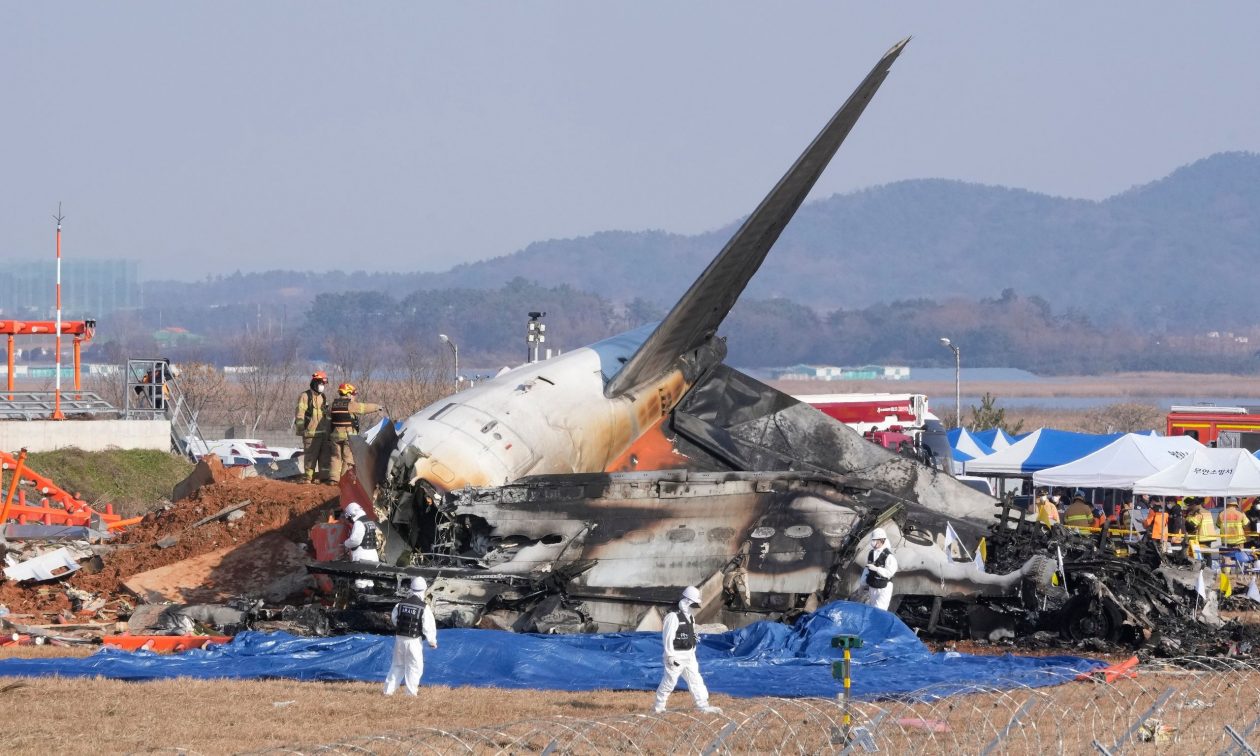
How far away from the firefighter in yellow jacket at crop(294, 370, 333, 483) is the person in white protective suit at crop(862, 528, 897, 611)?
1265cm

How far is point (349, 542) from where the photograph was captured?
2186 centimetres

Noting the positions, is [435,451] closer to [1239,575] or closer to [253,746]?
[253,746]

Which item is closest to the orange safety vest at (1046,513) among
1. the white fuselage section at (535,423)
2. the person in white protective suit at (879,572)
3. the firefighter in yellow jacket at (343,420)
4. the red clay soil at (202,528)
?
the white fuselage section at (535,423)

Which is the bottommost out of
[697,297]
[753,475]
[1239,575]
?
[1239,575]

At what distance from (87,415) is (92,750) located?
35.6m

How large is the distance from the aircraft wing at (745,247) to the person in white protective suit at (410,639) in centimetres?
961

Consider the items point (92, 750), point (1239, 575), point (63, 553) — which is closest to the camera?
point (92, 750)

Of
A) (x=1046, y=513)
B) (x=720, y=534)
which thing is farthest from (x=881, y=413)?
(x=720, y=534)

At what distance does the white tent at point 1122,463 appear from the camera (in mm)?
37594

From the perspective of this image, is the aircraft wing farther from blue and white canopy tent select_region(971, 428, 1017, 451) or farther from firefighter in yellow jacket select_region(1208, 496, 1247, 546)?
blue and white canopy tent select_region(971, 428, 1017, 451)

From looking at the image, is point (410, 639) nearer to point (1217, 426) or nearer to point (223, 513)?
point (223, 513)

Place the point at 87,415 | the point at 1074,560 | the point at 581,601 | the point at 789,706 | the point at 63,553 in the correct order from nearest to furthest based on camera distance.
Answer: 1. the point at 789,706
2. the point at 581,601
3. the point at 1074,560
4. the point at 63,553
5. the point at 87,415

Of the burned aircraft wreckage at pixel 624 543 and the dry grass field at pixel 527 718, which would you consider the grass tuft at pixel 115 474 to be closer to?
the burned aircraft wreckage at pixel 624 543

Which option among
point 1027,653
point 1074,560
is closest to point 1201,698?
point 1027,653
